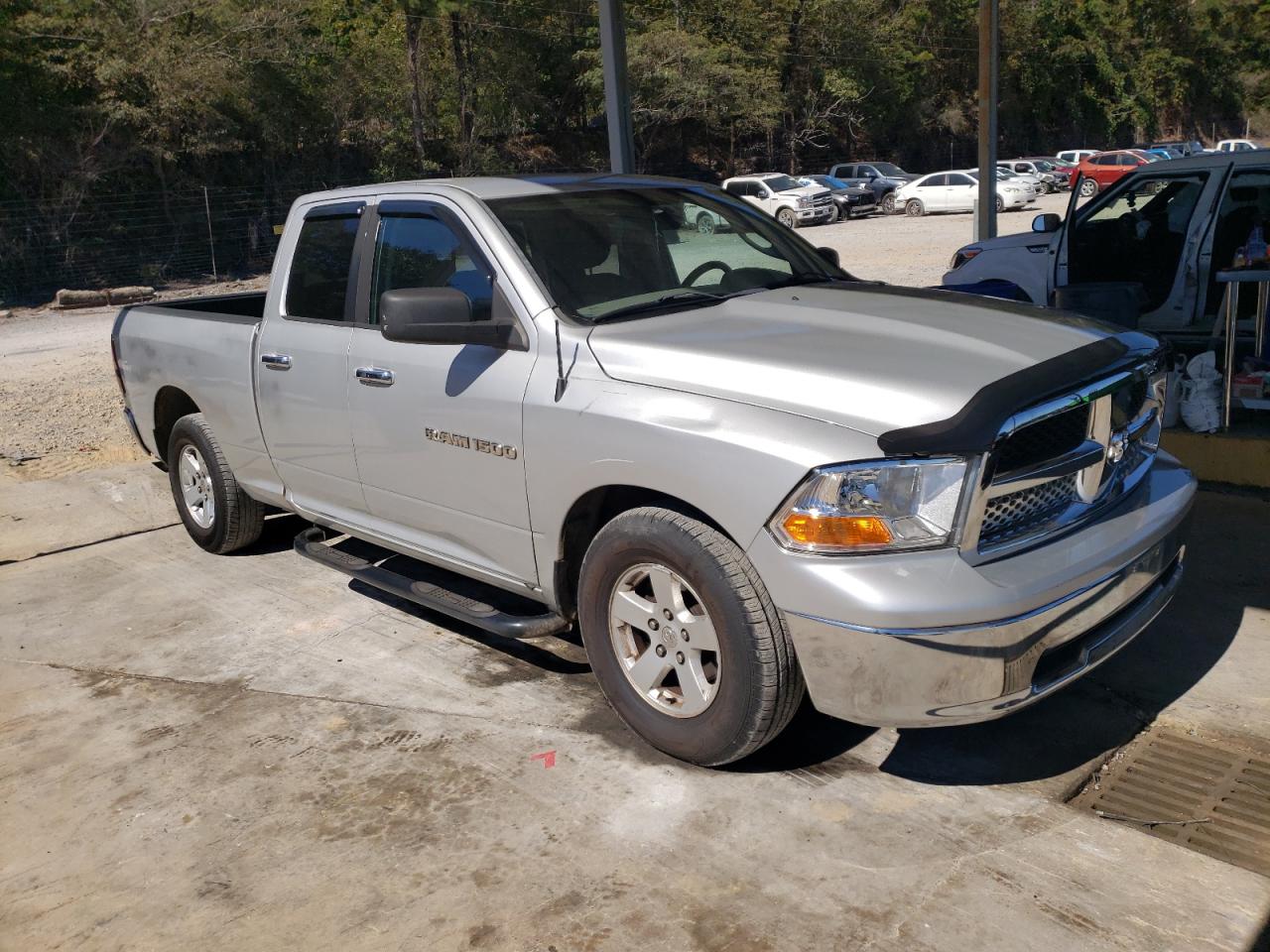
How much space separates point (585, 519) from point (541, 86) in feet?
141

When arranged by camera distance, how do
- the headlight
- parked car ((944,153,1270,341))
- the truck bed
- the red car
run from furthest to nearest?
the red car
parked car ((944,153,1270,341))
the truck bed
the headlight

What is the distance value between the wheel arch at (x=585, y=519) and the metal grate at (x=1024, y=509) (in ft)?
2.98

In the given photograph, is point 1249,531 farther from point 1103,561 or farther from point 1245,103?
point 1245,103

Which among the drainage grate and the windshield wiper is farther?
the windshield wiper

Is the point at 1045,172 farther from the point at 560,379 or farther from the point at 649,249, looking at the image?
the point at 560,379

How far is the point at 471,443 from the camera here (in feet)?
14.1

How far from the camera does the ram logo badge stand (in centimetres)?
415

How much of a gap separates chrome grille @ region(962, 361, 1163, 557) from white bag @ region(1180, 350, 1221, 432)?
2.92 meters

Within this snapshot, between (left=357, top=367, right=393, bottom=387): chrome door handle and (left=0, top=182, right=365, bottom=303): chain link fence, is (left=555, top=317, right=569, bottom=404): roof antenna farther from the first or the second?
(left=0, top=182, right=365, bottom=303): chain link fence

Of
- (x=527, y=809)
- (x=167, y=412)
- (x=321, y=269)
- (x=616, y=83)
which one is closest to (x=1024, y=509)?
(x=527, y=809)

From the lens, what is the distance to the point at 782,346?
3.73 m

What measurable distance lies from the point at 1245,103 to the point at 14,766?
8972 cm

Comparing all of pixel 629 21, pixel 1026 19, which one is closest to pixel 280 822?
pixel 629 21

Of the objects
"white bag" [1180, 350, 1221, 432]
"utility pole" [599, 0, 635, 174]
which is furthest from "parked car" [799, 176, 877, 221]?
"white bag" [1180, 350, 1221, 432]
